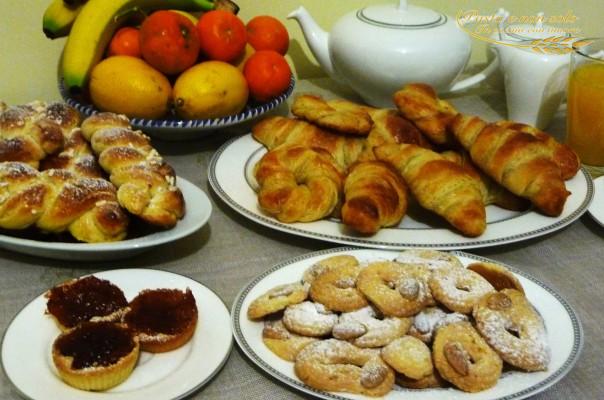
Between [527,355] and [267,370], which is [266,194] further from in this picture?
[527,355]

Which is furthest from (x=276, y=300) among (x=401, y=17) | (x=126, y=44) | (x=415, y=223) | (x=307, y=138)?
(x=401, y=17)

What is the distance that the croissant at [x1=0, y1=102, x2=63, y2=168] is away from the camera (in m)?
0.99

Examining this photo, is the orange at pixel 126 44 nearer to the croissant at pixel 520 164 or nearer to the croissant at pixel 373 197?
the croissant at pixel 373 197

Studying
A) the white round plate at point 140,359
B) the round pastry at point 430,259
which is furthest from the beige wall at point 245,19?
the round pastry at point 430,259

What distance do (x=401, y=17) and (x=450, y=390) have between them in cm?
95

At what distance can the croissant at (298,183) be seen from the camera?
1.03 metres

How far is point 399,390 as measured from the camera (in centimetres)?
71

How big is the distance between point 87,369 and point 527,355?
474 mm

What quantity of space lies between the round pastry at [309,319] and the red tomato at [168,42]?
67 centimetres

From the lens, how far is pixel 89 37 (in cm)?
132

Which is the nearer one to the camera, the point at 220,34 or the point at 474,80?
the point at 220,34

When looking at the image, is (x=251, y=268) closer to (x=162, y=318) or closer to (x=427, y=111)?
(x=162, y=318)

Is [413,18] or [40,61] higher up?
[413,18]

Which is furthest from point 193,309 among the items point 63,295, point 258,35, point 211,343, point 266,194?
point 258,35
